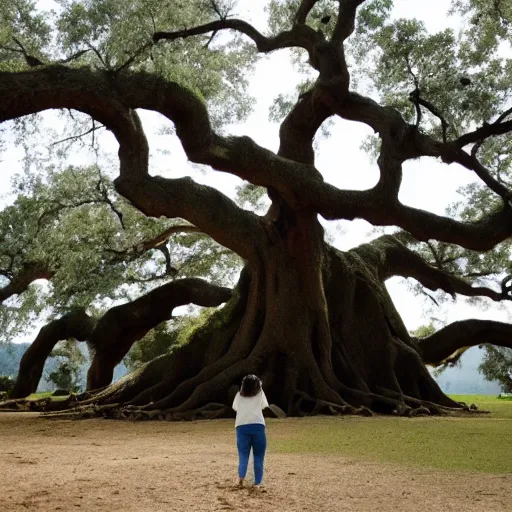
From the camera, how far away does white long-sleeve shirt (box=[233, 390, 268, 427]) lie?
5297mm

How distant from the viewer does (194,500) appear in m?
4.57

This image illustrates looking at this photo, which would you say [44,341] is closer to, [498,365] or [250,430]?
[250,430]

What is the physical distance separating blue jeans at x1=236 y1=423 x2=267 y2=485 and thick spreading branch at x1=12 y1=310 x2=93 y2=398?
15.1 metres

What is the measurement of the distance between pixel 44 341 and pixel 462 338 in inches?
466

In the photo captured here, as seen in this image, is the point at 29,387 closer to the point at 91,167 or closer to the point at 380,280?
the point at 91,167

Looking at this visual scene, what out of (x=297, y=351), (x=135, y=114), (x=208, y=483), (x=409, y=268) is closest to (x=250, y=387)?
(x=208, y=483)


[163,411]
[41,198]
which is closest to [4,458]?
[163,411]

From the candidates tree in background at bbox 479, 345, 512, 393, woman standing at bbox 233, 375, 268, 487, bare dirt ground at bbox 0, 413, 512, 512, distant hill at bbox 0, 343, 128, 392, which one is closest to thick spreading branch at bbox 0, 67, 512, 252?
bare dirt ground at bbox 0, 413, 512, 512

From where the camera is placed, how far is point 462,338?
58.2ft

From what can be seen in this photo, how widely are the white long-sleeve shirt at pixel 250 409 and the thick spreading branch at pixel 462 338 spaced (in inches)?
506

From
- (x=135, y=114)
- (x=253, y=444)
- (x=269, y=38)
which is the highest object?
(x=269, y=38)

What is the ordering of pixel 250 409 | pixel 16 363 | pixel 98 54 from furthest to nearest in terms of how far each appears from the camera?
pixel 16 363
pixel 98 54
pixel 250 409

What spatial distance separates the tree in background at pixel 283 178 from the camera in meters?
12.2

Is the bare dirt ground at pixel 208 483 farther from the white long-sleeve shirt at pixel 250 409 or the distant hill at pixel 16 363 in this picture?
the distant hill at pixel 16 363
